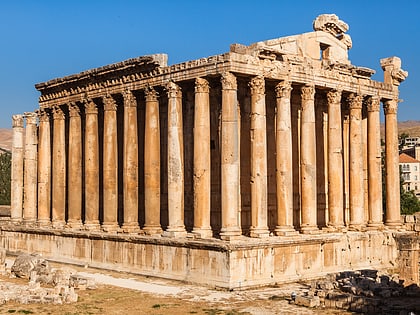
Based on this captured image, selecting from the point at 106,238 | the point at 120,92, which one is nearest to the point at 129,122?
the point at 120,92

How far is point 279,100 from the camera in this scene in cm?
2667

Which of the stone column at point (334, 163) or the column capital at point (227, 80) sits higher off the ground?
the column capital at point (227, 80)

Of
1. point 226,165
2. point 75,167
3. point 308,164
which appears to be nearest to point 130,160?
point 75,167

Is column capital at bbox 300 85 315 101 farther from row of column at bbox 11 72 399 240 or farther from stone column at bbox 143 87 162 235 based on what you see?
stone column at bbox 143 87 162 235

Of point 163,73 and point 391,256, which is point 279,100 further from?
point 391,256

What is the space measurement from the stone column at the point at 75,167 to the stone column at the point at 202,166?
10.2 meters

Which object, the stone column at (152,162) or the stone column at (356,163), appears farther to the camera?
the stone column at (356,163)

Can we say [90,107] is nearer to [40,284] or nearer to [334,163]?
[40,284]

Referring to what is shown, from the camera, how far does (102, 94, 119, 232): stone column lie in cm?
3066

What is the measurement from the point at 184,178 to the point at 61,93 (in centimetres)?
1011

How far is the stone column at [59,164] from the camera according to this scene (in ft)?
114

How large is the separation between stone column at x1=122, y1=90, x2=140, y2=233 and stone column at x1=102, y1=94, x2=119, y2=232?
4.26 feet

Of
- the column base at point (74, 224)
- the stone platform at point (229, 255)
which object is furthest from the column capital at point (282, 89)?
the column base at point (74, 224)

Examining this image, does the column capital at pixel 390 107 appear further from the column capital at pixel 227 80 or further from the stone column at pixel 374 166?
the column capital at pixel 227 80
